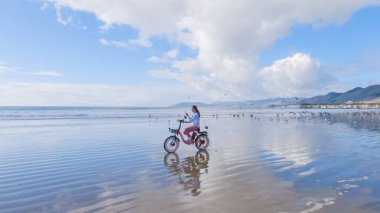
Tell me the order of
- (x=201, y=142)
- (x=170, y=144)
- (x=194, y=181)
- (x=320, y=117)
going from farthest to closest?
1. (x=320, y=117)
2. (x=201, y=142)
3. (x=170, y=144)
4. (x=194, y=181)

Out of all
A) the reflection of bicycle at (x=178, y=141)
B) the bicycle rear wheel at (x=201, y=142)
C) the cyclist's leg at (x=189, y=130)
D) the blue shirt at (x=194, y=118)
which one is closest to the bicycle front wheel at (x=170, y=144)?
the reflection of bicycle at (x=178, y=141)

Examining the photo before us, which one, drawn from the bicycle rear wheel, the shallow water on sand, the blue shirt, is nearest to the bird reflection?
the shallow water on sand

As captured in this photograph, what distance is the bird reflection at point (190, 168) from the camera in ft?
30.7

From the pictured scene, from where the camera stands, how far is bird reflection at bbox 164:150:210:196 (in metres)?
9.35

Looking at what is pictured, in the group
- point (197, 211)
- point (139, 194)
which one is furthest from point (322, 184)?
point (139, 194)

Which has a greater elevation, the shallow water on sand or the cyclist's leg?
the cyclist's leg

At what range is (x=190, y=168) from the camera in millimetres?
12195

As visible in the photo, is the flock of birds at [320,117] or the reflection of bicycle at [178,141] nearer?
the reflection of bicycle at [178,141]

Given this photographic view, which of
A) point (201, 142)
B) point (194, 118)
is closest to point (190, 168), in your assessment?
point (201, 142)

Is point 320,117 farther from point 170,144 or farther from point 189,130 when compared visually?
point 170,144

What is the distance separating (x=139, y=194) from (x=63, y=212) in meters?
1.98

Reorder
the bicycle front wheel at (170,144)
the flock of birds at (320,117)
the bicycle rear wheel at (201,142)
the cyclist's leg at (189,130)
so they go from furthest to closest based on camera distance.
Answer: the flock of birds at (320,117)
the cyclist's leg at (189,130)
the bicycle rear wheel at (201,142)
the bicycle front wheel at (170,144)

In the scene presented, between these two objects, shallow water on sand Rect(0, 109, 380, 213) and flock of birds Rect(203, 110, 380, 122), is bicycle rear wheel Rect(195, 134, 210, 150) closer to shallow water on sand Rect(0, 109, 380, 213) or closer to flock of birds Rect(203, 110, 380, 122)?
shallow water on sand Rect(0, 109, 380, 213)

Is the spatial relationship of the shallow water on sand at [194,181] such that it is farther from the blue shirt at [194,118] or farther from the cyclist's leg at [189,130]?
the blue shirt at [194,118]
